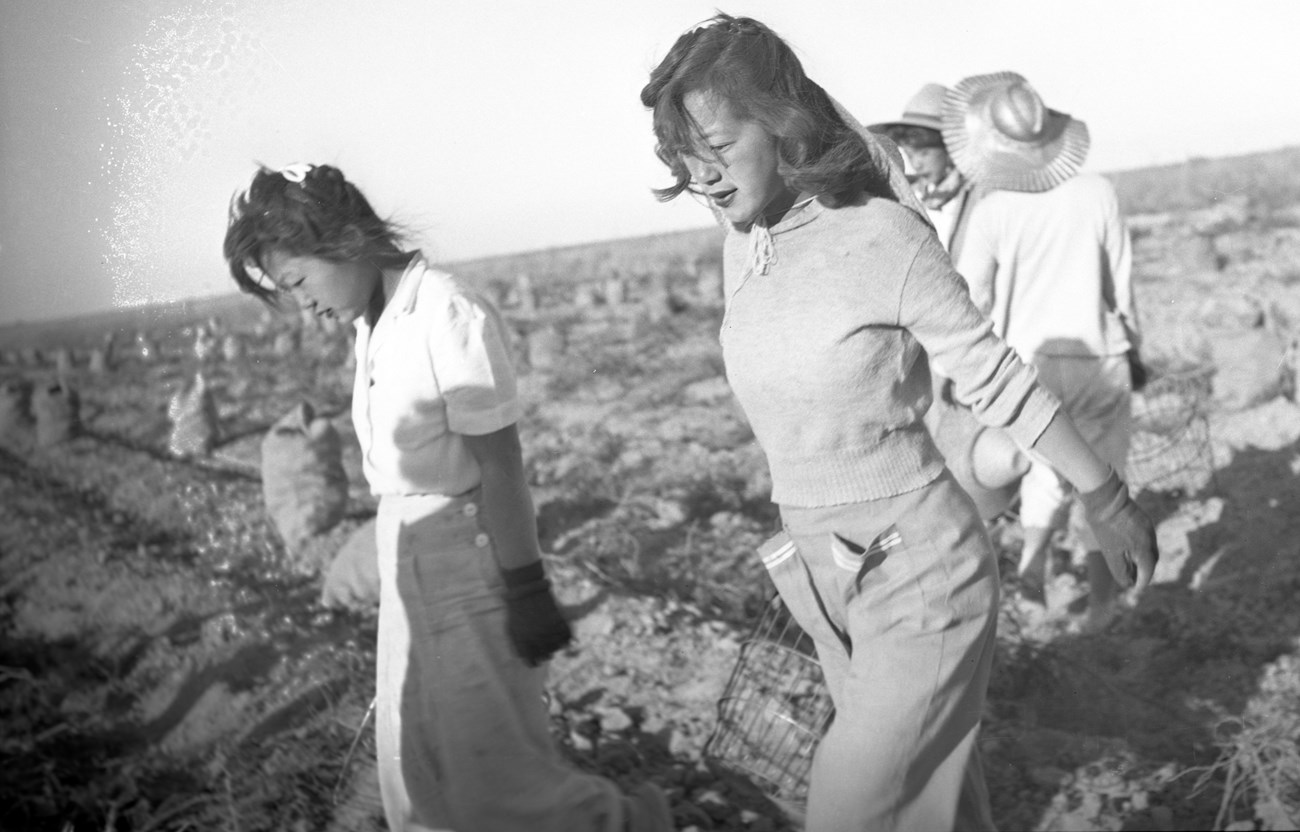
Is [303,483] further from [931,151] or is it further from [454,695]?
[454,695]

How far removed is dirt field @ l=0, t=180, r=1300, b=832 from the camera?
3248 millimetres

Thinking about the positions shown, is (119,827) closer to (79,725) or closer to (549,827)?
(79,725)

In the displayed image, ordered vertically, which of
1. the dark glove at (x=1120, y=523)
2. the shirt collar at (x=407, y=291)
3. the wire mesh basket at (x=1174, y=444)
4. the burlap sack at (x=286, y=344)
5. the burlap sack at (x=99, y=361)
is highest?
the shirt collar at (x=407, y=291)

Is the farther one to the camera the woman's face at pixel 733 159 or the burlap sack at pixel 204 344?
the burlap sack at pixel 204 344

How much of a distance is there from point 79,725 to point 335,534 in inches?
83.8

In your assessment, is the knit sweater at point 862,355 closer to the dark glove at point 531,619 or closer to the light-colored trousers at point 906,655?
the light-colored trousers at point 906,655

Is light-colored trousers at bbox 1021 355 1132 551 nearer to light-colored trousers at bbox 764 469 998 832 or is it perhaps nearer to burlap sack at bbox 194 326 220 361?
light-colored trousers at bbox 764 469 998 832

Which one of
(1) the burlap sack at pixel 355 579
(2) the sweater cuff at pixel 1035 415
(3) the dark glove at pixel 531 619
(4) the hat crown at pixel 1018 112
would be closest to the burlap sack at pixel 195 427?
(1) the burlap sack at pixel 355 579

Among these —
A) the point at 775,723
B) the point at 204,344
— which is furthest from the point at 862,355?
the point at 204,344

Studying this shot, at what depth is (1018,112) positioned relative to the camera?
3557 mm

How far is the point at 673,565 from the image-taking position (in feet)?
17.3

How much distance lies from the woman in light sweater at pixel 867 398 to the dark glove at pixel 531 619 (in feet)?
1.98

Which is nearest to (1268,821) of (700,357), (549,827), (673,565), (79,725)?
(549,827)

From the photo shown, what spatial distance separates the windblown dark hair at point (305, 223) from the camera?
227 centimetres
